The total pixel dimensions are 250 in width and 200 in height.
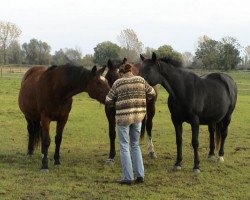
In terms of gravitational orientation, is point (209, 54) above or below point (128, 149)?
above

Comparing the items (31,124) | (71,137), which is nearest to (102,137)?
(71,137)

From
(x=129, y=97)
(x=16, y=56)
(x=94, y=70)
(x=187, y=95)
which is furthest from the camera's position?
(x=16, y=56)

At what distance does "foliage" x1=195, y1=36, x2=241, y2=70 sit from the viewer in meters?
51.8

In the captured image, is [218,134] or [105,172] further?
[218,134]

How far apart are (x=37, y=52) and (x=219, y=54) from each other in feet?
117

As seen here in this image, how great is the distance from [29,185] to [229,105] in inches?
173

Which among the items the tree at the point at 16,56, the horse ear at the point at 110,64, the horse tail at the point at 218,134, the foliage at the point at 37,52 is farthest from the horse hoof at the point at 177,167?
the tree at the point at 16,56

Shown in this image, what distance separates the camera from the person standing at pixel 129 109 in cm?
588

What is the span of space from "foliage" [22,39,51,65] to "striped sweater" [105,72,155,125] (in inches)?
2369

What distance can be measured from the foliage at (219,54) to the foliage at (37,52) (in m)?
26.7

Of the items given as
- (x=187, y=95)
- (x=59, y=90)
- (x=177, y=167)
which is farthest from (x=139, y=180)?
(x=59, y=90)

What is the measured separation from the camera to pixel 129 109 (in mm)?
5898

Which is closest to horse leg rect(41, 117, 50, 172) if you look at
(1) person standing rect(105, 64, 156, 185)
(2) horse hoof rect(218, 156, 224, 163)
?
(1) person standing rect(105, 64, 156, 185)

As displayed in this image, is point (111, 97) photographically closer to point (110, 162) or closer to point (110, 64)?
point (110, 64)
